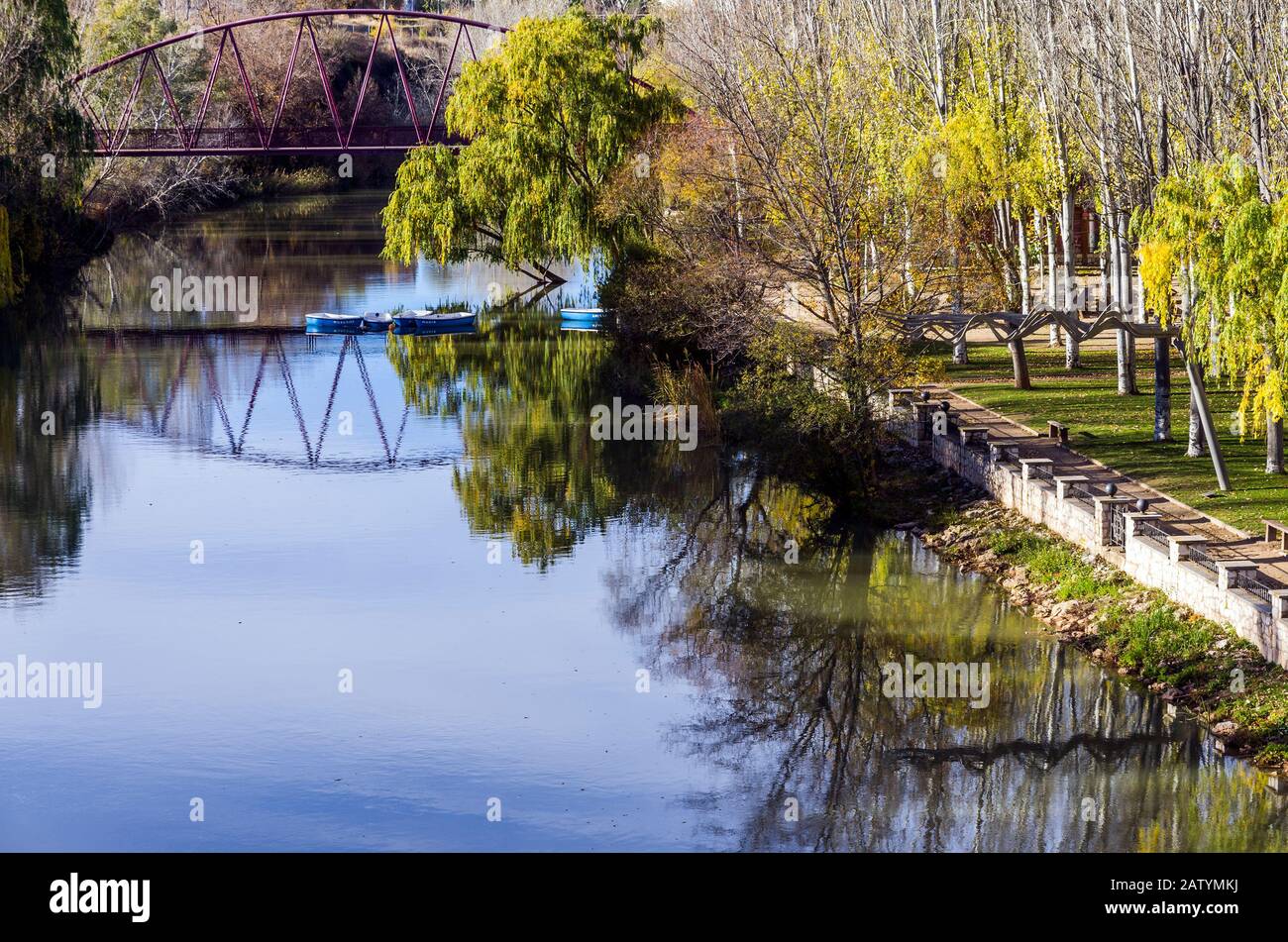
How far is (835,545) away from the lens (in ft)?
94.1

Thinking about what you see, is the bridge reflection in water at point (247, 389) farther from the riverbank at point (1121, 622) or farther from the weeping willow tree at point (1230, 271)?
the weeping willow tree at point (1230, 271)

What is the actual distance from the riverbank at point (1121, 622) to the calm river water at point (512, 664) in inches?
14.7

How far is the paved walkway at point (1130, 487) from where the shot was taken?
22.2m

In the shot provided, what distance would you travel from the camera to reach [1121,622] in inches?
884

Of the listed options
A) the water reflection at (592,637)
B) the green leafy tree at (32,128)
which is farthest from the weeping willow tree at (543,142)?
the water reflection at (592,637)

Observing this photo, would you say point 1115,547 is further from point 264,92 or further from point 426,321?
point 264,92

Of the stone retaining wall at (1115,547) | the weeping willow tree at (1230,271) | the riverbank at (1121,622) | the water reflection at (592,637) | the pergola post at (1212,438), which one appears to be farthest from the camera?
the pergola post at (1212,438)

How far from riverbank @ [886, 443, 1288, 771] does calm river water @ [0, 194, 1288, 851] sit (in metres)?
0.37

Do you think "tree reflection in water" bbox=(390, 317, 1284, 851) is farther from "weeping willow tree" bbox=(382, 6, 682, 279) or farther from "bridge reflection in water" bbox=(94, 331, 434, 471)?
"weeping willow tree" bbox=(382, 6, 682, 279)

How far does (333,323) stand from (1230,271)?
36.2 m

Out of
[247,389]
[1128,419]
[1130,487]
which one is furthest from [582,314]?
[1130,487]

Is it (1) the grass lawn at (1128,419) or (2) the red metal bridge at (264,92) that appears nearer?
(1) the grass lawn at (1128,419)

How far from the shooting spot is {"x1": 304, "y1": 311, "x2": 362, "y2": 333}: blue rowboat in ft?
179

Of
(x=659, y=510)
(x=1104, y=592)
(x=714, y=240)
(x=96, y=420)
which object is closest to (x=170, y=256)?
(x=96, y=420)
